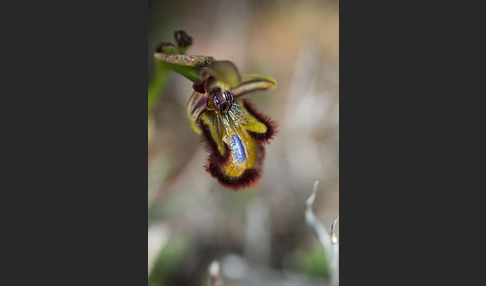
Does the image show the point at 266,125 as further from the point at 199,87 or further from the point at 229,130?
the point at 199,87

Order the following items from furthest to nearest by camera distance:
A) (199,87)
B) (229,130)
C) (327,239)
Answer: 1. (327,239)
2. (229,130)
3. (199,87)

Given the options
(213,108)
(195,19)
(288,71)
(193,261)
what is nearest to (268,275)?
(193,261)

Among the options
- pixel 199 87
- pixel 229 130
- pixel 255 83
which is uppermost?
pixel 255 83

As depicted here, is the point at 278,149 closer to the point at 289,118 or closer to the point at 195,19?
the point at 289,118

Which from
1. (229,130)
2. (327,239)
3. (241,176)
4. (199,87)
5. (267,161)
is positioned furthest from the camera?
(267,161)

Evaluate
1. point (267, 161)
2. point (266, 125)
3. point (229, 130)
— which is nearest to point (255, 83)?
point (266, 125)

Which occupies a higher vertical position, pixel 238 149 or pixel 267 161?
pixel 267 161

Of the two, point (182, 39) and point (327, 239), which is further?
point (327, 239)
